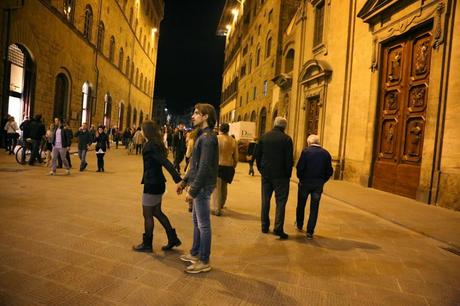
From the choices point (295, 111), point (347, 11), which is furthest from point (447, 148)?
point (295, 111)

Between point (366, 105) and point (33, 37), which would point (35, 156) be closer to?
point (33, 37)

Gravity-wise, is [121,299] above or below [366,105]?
below

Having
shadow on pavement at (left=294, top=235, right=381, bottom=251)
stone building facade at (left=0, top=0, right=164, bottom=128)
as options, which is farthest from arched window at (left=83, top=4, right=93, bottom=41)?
shadow on pavement at (left=294, top=235, right=381, bottom=251)

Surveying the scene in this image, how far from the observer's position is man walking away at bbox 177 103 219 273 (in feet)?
12.3

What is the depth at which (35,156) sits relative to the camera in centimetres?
1214

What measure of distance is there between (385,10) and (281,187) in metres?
8.90

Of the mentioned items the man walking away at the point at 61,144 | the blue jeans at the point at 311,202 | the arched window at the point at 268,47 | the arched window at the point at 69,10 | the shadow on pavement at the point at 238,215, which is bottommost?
the shadow on pavement at the point at 238,215

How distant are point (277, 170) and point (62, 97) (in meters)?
18.9

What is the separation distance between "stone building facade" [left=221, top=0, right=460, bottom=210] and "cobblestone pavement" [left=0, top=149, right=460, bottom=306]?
3.44 meters

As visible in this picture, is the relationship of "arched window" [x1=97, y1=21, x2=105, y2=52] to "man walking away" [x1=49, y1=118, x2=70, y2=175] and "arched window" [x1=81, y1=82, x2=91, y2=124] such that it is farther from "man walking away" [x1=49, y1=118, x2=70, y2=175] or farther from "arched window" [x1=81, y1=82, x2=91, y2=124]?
"man walking away" [x1=49, y1=118, x2=70, y2=175]

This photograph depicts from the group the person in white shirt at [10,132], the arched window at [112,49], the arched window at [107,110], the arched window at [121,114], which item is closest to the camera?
the person in white shirt at [10,132]

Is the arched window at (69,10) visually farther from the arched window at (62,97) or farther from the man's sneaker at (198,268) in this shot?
the man's sneaker at (198,268)

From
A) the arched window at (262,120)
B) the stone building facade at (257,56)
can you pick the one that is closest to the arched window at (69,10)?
the stone building facade at (257,56)

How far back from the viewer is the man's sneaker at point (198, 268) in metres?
3.84
